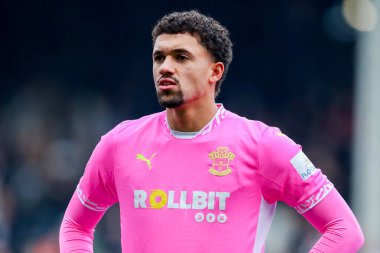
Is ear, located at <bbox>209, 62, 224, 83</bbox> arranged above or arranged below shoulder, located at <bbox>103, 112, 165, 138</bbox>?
above

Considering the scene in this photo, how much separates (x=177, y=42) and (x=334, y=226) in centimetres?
98

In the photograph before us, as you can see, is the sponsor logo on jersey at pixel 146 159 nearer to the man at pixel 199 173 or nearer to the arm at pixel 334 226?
the man at pixel 199 173

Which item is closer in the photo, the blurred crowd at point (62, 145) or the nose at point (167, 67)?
the nose at point (167, 67)

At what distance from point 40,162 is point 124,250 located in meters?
5.60

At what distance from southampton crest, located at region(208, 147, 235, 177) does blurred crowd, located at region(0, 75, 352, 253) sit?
16.6 feet

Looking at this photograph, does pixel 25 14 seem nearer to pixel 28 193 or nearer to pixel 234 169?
pixel 28 193

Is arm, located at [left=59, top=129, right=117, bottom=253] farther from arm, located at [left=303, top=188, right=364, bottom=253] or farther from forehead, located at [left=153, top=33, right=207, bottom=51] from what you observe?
arm, located at [left=303, top=188, right=364, bottom=253]

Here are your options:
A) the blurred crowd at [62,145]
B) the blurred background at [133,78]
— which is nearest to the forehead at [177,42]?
the blurred crowd at [62,145]

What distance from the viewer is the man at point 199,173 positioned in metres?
3.66

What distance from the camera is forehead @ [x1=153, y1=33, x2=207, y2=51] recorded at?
3.79 metres

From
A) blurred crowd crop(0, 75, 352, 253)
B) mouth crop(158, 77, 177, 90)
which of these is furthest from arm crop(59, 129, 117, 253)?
blurred crowd crop(0, 75, 352, 253)

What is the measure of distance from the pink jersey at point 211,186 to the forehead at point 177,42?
13.1 inches

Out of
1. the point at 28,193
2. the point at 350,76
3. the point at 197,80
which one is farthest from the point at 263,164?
the point at 350,76

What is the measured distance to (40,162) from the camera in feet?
30.4
